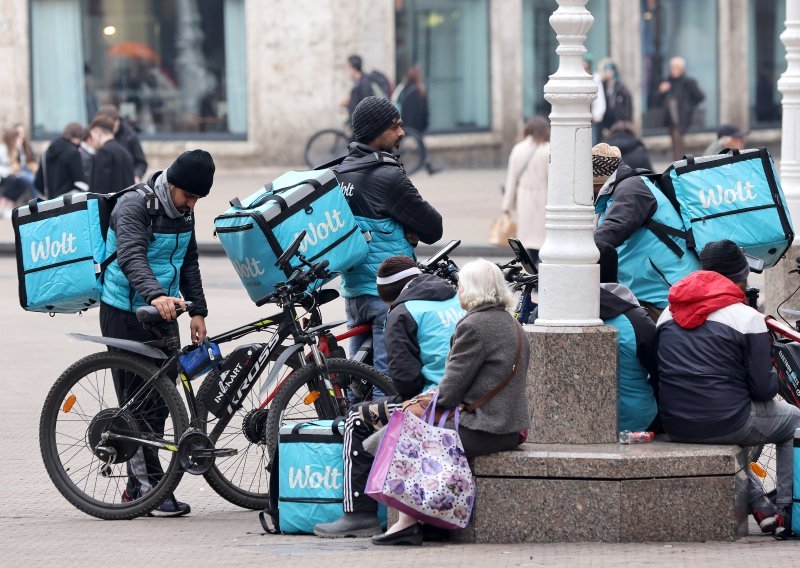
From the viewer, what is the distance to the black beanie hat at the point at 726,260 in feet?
23.0

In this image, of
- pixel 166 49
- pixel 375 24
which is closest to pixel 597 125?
pixel 375 24

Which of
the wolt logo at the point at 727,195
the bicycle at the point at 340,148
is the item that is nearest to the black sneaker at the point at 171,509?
the wolt logo at the point at 727,195

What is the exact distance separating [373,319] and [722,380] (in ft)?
6.20

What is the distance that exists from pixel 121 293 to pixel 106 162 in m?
9.37

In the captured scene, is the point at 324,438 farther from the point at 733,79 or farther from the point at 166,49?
the point at 733,79

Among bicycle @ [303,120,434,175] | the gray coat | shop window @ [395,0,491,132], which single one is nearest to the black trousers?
the gray coat

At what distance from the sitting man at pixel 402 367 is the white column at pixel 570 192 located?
42cm

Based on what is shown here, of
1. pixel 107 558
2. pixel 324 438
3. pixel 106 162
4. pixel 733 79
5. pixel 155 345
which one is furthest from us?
pixel 733 79

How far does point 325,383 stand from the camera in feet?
24.1

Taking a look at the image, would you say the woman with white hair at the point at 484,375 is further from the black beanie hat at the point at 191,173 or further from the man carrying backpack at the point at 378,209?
the black beanie hat at the point at 191,173

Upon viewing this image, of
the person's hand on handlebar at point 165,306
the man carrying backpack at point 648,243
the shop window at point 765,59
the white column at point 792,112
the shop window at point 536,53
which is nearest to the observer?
the person's hand on handlebar at point 165,306

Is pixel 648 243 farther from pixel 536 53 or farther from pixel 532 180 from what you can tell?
pixel 536 53

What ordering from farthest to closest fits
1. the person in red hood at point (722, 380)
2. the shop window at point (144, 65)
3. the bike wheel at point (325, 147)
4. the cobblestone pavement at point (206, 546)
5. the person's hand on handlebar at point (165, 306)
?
the shop window at point (144, 65)
the bike wheel at point (325, 147)
the person's hand on handlebar at point (165, 306)
the person in red hood at point (722, 380)
the cobblestone pavement at point (206, 546)

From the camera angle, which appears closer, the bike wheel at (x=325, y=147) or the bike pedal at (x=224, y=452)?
the bike pedal at (x=224, y=452)
